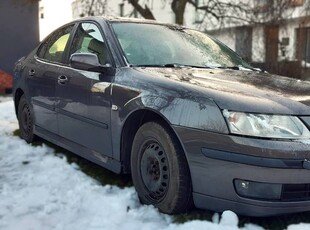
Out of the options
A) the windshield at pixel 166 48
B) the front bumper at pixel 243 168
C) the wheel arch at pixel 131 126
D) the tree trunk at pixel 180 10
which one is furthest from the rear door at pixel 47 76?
the tree trunk at pixel 180 10

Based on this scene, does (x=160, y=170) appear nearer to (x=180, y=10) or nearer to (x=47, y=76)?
(x=47, y=76)

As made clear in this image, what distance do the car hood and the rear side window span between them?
5.12 feet

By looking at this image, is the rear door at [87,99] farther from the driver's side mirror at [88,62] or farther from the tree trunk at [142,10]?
the tree trunk at [142,10]

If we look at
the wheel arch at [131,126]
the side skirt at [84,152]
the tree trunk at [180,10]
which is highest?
the tree trunk at [180,10]

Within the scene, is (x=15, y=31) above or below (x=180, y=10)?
below

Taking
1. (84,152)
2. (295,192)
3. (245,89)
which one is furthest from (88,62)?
(295,192)

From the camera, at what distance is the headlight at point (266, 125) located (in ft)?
9.58

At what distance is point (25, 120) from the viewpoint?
5844 millimetres

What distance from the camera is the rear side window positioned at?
5027mm

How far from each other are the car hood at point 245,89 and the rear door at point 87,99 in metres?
0.49

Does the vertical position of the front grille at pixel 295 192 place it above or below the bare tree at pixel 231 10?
below

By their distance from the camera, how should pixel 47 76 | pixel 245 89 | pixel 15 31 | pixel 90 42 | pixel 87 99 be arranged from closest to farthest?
pixel 245 89 → pixel 87 99 → pixel 90 42 → pixel 47 76 → pixel 15 31

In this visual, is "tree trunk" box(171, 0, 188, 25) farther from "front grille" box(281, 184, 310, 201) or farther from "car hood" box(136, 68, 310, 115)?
"front grille" box(281, 184, 310, 201)

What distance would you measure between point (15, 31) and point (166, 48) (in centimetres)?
983
